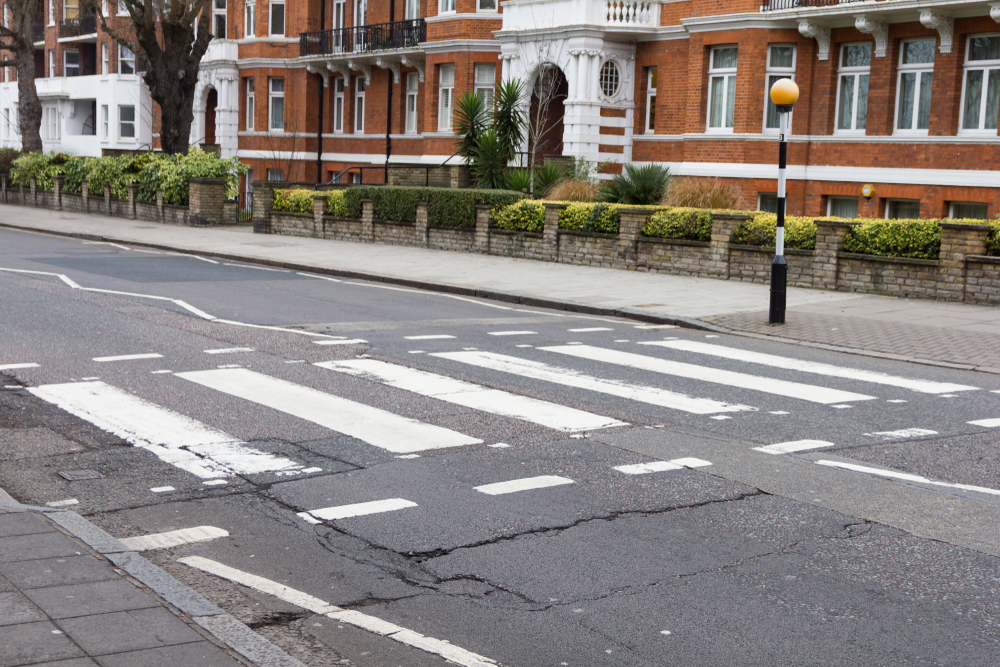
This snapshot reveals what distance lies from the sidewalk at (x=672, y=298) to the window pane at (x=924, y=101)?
946 centimetres

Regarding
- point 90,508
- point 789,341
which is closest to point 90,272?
point 789,341

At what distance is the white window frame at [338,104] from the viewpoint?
4509 cm

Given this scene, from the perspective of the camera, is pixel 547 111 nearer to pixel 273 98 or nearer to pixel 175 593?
pixel 273 98

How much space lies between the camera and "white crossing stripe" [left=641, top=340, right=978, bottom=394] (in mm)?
10625

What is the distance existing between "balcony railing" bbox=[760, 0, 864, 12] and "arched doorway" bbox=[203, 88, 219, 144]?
31.0 metres

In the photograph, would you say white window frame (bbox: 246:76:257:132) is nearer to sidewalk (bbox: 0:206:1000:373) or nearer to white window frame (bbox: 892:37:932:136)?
sidewalk (bbox: 0:206:1000:373)

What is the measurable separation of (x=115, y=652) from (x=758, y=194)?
25.9 m

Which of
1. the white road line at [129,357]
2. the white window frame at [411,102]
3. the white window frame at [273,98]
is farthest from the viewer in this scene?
the white window frame at [273,98]

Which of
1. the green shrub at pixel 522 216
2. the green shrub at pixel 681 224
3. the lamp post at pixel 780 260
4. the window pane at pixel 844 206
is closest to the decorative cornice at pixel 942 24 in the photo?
the window pane at pixel 844 206

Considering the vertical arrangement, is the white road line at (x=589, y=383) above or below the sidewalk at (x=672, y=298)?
below

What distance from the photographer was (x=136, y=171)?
37656mm

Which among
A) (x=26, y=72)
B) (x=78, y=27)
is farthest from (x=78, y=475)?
(x=78, y=27)

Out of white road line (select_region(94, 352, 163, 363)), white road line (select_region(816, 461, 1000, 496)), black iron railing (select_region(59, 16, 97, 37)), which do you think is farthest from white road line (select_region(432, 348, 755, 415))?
black iron railing (select_region(59, 16, 97, 37))

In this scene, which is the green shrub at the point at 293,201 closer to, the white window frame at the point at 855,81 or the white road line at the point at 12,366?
the white window frame at the point at 855,81
